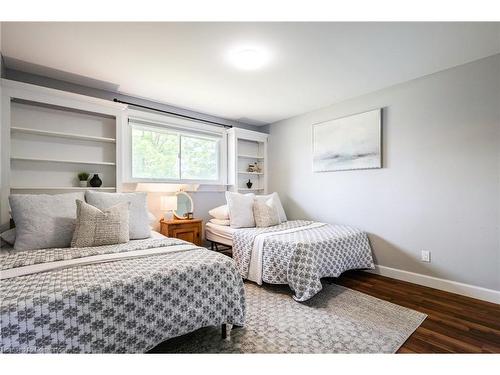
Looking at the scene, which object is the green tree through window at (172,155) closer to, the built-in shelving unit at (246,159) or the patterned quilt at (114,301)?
the built-in shelving unit at (246,159)

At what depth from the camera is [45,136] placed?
258 centimetres

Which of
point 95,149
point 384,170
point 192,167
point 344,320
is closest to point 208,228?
point 192,167

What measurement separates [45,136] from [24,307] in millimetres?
2251

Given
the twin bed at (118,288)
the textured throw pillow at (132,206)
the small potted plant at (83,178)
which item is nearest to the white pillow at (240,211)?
the twin bed at (118,288)

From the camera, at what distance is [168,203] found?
3.11 m

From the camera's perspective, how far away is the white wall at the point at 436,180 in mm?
2264

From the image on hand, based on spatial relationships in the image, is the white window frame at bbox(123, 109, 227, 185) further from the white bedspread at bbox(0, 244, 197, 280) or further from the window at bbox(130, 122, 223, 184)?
the white bedspread at bbox(0, 244, 197, 280)

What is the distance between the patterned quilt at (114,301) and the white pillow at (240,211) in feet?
4.66

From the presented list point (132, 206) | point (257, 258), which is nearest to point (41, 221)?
point (132, 206)

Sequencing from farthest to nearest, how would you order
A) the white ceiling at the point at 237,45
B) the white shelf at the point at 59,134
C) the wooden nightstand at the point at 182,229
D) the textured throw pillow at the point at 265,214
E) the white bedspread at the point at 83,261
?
the textured throw pillow at the point at 265,214
the wooden nightstand at the point at 182,229
the white shelf at the point at 59,134
the white ceiling at the point at 237,45
the white bedspread at the point at 83,261

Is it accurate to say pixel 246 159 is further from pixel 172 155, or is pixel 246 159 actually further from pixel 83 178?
pixel 83 178
